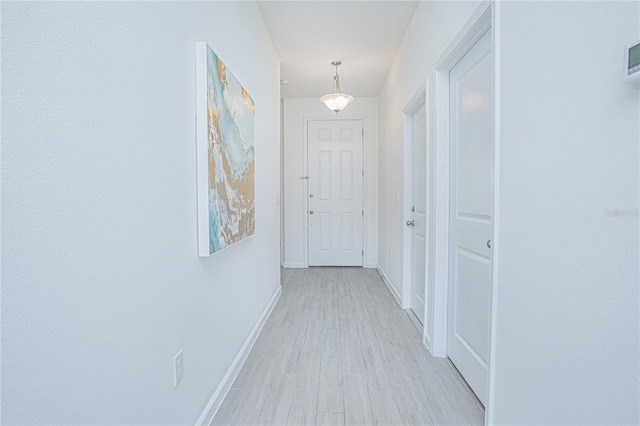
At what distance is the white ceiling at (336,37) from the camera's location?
265 cm

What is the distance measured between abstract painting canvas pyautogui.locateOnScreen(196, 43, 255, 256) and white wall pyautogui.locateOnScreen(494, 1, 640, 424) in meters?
1.22

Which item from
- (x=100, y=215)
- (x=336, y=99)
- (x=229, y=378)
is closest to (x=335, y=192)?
(x=336, y=99)

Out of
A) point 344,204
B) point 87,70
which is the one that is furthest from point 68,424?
point 344,204

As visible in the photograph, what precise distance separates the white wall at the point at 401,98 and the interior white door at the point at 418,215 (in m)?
0.21

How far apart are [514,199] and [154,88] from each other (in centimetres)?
133

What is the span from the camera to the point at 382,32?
305 centimetres

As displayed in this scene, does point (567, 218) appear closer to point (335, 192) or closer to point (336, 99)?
point (336, 99)

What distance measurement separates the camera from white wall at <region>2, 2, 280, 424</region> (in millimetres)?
619

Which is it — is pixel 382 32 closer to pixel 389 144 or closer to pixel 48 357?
pixel 389 144

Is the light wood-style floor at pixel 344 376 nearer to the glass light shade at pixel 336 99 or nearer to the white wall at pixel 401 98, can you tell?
the white wall at pixel 401 98

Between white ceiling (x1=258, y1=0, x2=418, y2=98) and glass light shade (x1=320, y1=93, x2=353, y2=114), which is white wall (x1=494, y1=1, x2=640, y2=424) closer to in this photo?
white ceiling (x1=258, y1=0, x2=418, y2=98)

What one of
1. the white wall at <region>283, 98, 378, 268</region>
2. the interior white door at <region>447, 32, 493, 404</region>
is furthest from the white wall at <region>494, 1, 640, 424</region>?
the white wall at <region>283, 98, 378, 268</region>

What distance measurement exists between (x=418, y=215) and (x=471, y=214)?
106 centimetres

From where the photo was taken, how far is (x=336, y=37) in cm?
313
